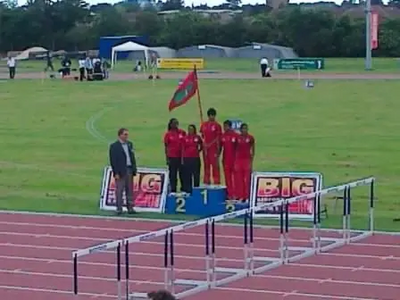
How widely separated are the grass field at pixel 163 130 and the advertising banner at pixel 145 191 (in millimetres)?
440

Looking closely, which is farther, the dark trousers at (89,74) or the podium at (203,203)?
the dark trousers at (89,74)

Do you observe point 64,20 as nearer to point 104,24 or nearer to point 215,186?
point 104,24

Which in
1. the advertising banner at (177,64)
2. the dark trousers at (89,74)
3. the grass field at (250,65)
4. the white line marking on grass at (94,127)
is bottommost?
the grass field at (250,65)

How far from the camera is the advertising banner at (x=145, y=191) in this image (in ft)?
75.7

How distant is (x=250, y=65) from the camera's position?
87.1 meters

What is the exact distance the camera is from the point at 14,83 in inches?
2562

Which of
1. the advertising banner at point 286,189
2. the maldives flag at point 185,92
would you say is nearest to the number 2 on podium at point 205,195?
the advertising banner at point 286,189

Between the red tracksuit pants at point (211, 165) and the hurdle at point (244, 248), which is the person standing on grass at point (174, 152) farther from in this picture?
the hurdle at point (244, 248)

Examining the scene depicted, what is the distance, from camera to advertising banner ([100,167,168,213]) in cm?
2308

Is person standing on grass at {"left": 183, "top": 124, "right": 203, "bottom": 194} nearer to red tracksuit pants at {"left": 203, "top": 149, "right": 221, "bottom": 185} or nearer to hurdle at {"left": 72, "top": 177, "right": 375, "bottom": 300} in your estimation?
red tracksuit pants at {"left": 203, "top": 149, "right": 221, "bottom": 185}

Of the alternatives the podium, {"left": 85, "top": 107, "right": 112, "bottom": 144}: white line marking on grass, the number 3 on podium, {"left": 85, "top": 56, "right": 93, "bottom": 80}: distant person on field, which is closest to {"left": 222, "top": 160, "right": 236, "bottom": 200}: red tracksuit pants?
the podium

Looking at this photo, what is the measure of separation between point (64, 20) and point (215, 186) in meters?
91.4

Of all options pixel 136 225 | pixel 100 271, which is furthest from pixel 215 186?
pixel 100 271

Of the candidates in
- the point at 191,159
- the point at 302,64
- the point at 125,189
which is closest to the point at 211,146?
the point at 191,159
